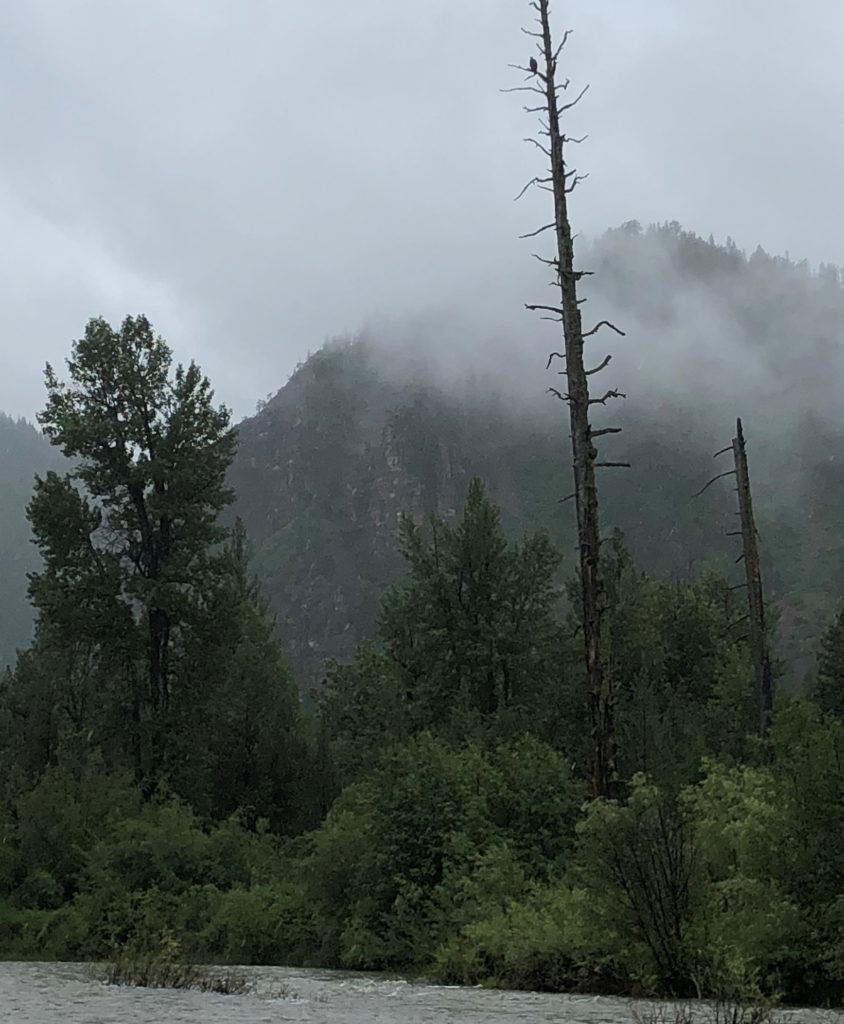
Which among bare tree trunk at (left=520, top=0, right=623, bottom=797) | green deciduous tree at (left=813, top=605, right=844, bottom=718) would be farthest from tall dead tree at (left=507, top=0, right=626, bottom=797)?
green deciduous tree at (left=813, top=605, right=844, bottom=718)

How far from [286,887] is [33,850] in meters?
7.08

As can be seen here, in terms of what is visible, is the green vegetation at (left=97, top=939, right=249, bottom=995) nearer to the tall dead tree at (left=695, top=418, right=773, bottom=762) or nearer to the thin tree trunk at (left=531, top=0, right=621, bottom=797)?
the thin tree trunk at (left=531, top=0, right=621, bottom=797)

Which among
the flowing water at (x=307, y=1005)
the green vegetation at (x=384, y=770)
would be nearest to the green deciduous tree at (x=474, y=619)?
the green vegetation at (x=384, y=770)

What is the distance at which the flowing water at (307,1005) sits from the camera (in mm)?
9898

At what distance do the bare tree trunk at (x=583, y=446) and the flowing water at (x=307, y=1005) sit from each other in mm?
4425

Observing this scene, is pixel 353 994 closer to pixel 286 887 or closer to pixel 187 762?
pixel 286 887

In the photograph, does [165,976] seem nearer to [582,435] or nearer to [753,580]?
[582,435]

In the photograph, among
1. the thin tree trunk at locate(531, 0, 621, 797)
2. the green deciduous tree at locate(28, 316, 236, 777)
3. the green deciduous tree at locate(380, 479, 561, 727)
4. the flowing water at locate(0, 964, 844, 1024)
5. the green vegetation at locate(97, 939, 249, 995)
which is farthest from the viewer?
the green deciduous tree at locate(380, 479, 561, 727)

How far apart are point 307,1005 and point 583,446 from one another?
31.1 feet

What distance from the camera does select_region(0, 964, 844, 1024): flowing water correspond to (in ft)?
32.5

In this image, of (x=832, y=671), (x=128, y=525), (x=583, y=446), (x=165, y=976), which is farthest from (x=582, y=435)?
(x=832, y=671)

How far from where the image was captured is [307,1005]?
11.8m

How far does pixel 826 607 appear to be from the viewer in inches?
5773

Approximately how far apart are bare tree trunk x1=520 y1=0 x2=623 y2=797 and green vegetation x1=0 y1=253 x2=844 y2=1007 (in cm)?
109
